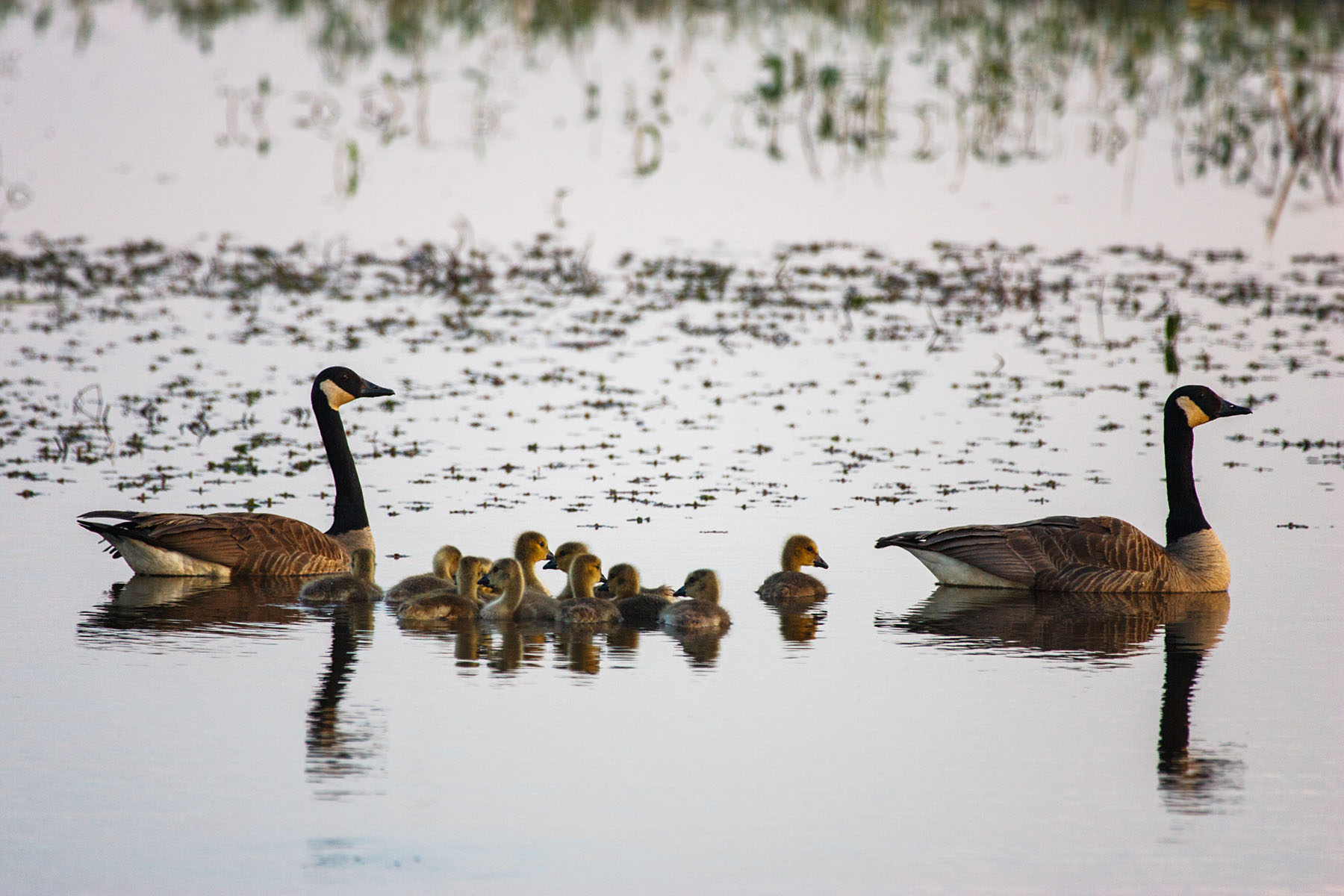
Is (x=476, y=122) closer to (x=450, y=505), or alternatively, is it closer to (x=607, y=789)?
(x=450, y=505)

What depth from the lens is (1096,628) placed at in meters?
10.1

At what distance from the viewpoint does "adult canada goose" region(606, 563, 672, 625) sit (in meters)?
9.88

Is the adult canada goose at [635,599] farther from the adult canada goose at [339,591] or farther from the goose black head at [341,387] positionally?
the goose black head at [341,387]

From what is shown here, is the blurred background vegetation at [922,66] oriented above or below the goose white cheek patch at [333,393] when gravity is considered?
above

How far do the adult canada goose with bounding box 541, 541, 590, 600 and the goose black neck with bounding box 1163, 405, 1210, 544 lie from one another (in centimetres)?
351

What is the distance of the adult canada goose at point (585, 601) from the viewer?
975 cm

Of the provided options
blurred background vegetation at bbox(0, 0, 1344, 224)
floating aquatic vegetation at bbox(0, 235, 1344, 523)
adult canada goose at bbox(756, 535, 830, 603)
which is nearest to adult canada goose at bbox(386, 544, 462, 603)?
adult canada goose at bbox(756, 535, 830, 603)

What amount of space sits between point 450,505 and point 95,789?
5467 mm

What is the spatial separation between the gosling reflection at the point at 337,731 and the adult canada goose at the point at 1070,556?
10.9 feet

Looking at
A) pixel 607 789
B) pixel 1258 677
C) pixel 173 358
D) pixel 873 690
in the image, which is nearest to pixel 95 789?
pixel 607 789

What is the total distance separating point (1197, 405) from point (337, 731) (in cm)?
631

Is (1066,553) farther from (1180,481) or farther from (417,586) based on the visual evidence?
(417,586)

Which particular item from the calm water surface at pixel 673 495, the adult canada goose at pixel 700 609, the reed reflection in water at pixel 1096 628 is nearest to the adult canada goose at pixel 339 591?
the calm water surface at pixel 673 495

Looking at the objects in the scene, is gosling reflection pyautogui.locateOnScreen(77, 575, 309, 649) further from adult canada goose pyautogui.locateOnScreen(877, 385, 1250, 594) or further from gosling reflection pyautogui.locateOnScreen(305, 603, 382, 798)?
adult canada goose pyautogui.locateOnScreen(877, 385, 1250, 594)
